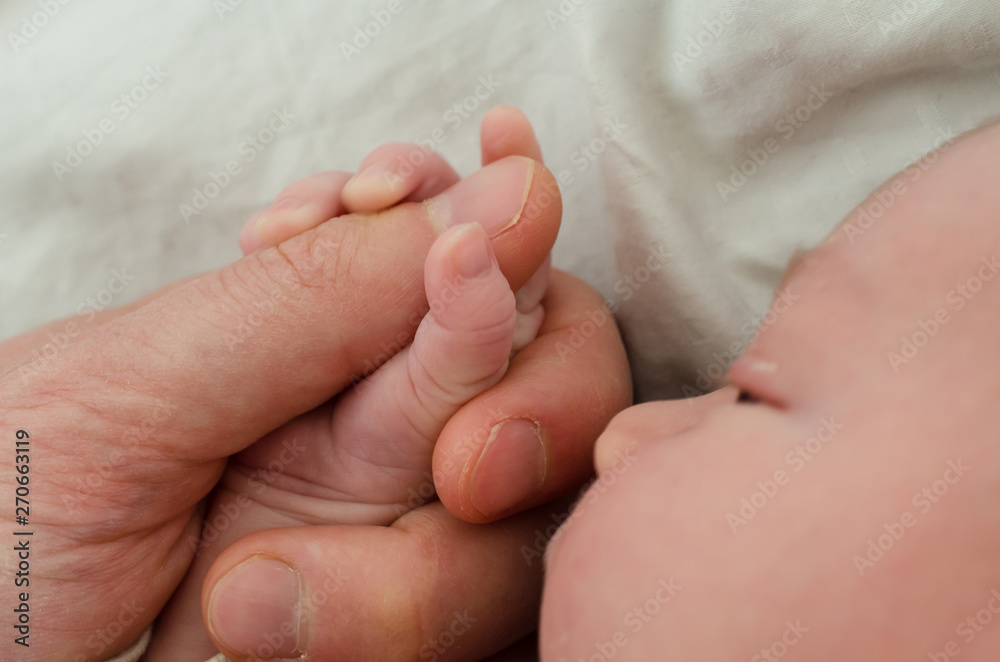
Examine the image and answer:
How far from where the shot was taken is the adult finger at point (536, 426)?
0.66 metres

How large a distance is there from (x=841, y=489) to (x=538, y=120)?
71 centimetres

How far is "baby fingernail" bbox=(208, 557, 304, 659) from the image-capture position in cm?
62

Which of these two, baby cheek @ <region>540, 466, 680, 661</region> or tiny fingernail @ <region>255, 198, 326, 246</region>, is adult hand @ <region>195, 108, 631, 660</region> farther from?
baby cheek @ <region>540, 466, 680, 661</region>

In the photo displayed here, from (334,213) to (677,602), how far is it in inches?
21.6

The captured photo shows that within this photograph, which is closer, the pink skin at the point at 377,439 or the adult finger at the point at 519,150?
the pink skin at the point at 377,439

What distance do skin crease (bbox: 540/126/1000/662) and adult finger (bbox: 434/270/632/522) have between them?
0.20 m

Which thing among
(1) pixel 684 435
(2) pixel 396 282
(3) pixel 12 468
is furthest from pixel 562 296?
(3) pixel 12 468

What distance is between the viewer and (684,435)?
463 mm

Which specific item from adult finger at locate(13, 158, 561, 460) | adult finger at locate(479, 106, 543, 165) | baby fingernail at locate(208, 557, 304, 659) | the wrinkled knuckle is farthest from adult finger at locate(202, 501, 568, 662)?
adult finger at locate(479, 106, 543, 165)

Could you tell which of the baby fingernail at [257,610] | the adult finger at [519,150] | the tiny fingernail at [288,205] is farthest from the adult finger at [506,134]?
the baby fingernail at [257,610]

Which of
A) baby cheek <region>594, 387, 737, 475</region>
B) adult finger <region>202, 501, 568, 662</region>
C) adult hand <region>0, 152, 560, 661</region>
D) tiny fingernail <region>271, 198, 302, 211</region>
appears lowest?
adult finger <region>202, 501, 568, 662</region>

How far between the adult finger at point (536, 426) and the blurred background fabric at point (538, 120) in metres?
0.16

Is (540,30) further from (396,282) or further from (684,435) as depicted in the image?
(684,435)

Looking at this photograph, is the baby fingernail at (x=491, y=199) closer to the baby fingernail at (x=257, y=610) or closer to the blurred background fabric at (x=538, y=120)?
the blurred background fabric at (x=538, y=120)
